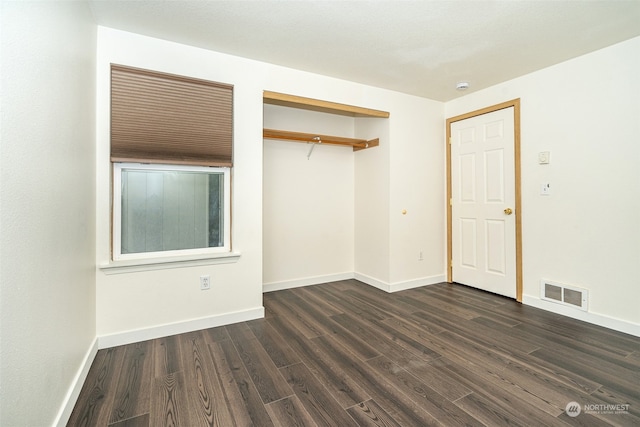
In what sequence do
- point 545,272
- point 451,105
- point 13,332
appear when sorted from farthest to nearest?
point 451,105
point 545,272
point 13,332

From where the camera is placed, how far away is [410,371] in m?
1.96

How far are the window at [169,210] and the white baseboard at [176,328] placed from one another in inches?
23.1

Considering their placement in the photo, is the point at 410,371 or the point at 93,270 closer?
the point at 410,371

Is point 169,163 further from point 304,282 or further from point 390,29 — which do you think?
point 304,282

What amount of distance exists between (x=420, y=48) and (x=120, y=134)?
2.59m

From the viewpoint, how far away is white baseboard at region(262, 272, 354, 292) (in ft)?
12.1

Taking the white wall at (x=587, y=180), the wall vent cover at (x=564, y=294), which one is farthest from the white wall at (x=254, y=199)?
the wall vent cover at (x=564, y=294)

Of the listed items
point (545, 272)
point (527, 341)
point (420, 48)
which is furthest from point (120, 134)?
point (545, 272)

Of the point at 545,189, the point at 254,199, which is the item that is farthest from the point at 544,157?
the point at 254,199

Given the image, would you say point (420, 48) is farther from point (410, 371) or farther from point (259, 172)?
point (410, 371)

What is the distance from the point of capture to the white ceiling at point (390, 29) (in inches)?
81.6

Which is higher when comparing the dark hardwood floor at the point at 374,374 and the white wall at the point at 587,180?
the white wall at the point at 587,180
